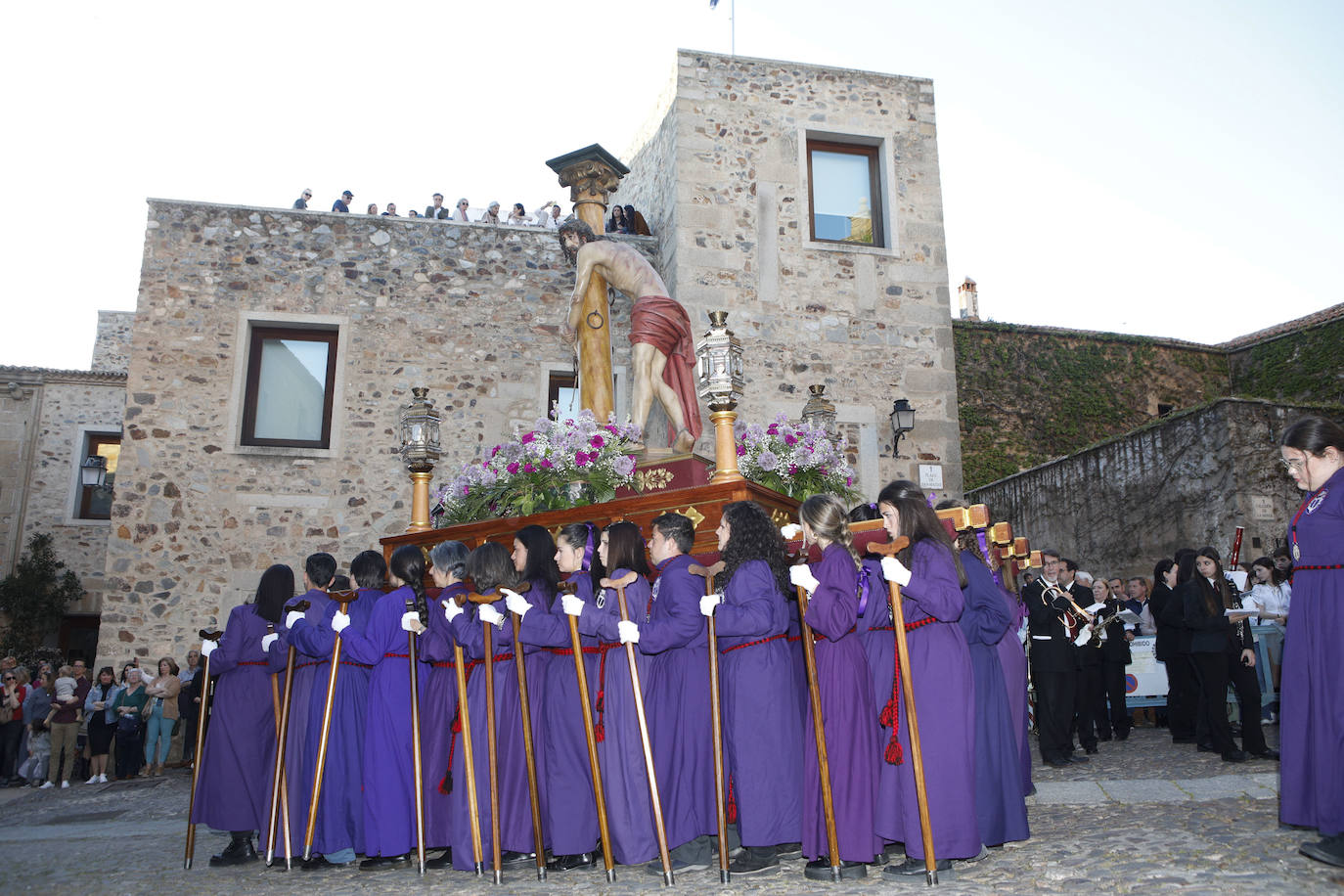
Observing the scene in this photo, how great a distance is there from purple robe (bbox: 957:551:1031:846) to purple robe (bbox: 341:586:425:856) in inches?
112

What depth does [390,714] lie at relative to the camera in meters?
5.32

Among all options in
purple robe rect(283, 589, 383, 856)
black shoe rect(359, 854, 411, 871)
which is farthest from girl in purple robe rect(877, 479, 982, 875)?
purple robe rect(283, 589, 383, 856)

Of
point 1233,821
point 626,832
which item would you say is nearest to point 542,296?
point 626,832

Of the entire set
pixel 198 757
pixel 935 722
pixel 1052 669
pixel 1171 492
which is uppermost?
pixel 1171 492

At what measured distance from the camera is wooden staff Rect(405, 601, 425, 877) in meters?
4.96

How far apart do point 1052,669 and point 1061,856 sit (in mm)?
3513

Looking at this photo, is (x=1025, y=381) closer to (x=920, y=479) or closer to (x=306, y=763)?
(x=920, y=479)

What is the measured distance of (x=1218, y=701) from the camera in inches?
269

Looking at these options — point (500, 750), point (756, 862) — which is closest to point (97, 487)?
point (500, 750)

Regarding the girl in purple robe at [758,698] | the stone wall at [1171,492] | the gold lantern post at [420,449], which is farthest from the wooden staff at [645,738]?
the stone wall at [1171,492]

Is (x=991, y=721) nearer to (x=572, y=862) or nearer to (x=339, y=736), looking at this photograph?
(x=572, y=862)

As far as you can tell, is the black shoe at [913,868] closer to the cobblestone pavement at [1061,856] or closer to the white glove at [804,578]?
the cobblestone pavement at [1061,856]

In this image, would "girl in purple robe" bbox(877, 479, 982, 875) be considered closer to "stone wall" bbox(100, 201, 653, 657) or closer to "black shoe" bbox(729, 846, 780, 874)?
"black shoe" bbox(729, 846, 780, 874)

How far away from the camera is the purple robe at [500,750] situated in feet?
16.1
